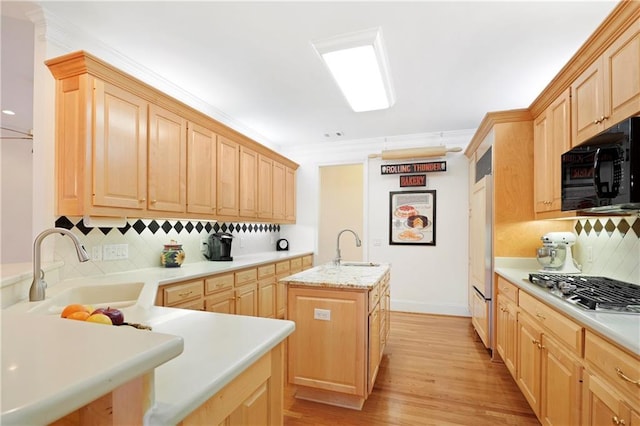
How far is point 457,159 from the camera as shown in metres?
4.61

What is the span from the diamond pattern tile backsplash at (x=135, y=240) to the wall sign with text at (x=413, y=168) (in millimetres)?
2415

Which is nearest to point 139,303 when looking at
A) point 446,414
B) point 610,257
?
point 446,414

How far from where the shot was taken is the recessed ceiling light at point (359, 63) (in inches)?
91.3

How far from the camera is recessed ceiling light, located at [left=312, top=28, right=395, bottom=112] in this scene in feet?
7.61

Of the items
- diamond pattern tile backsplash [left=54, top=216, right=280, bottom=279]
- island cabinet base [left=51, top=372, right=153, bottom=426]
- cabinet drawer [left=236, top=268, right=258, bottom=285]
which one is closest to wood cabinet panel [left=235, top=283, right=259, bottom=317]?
cabinet drawer [left=236, top=268, right=258, bottom=285]

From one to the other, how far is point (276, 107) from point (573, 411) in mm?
3642

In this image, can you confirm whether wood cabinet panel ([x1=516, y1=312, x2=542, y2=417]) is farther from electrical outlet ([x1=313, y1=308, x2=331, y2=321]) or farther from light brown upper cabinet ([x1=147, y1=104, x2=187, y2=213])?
light brown upper cabinet ([x1=147, y1=104, x2=187, y2=213])

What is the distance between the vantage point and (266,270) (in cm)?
375

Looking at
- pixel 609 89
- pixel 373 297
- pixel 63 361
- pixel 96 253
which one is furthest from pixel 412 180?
pixel 63 361

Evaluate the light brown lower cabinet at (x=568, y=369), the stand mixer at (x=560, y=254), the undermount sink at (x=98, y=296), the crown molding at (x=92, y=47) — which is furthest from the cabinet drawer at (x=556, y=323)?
the crown molding at (x=92, y=47)

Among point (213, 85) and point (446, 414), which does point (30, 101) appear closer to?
point (213, 85)

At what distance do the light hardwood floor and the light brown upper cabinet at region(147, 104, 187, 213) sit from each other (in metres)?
1.88

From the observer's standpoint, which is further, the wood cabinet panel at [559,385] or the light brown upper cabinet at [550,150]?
the light brown upper cabinet at [550,150]

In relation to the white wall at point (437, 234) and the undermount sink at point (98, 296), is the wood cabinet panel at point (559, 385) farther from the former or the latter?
the white wall at point (437, 234)
